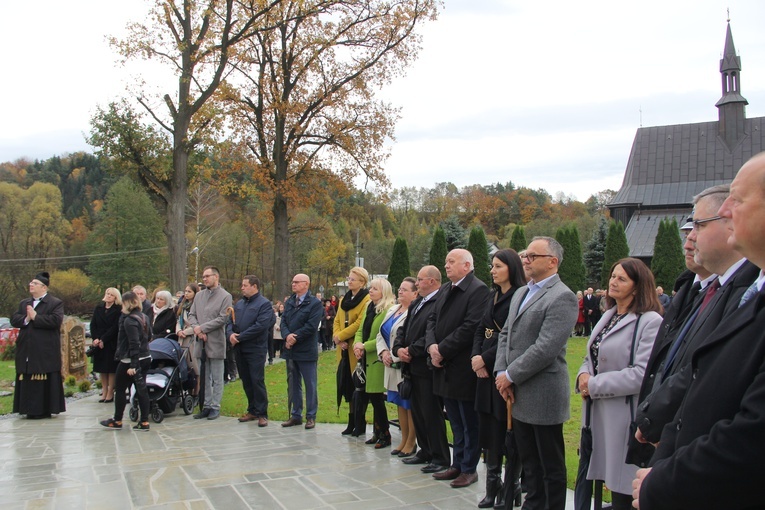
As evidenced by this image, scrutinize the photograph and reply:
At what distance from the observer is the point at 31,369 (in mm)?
9461

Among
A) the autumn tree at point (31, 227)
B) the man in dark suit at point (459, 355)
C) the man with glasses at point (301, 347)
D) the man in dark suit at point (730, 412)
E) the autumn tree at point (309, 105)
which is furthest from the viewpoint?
the autumn tree at point (31, 227)

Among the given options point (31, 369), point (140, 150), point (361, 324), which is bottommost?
point (31, 369)

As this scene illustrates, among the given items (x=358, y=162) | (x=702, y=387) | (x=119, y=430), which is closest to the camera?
(x=702, y=387)

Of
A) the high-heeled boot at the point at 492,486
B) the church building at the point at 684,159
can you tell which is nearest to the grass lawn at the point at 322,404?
the high-heeled boot at the point at 492,486

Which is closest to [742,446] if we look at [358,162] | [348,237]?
[358,162]

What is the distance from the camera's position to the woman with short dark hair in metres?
4.20

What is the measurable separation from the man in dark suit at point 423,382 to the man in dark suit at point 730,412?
4386 mm

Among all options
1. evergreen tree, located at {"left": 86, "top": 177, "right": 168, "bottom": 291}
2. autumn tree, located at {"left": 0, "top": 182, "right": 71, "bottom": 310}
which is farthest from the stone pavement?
autumn tree, located at {"left": 0, "top": 182, "right": 71, "bottom": 310}

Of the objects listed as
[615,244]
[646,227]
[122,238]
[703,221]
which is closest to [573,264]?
[615,244]

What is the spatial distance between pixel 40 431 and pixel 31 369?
1.27 m

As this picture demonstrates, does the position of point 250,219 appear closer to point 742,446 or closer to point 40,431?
point 40,431

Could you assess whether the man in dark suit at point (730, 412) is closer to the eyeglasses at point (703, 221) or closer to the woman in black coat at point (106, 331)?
the eyeglasses at point (703, 221)

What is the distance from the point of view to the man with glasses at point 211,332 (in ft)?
31.1

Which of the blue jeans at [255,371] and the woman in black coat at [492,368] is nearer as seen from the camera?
the woman in black coat at [492,368]
